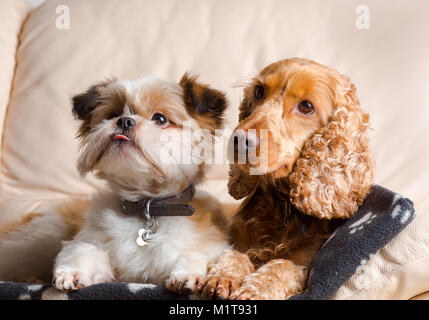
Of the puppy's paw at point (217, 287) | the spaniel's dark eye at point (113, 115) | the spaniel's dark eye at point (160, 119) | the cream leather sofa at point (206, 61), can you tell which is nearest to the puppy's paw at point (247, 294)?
the puppy's paw at point (217, 287)

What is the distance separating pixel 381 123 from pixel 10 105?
1975mm

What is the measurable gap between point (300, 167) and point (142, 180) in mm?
504

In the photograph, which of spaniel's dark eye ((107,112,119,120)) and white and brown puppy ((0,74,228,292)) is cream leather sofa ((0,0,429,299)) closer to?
white and brown puppy ((0,74,228,292))

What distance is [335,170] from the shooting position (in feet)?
4.88

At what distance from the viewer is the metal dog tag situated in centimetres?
150

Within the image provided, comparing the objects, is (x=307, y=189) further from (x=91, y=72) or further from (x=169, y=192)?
(x=91, y=72)

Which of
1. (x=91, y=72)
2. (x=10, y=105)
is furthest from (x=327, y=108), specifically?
(x=10, y=105)

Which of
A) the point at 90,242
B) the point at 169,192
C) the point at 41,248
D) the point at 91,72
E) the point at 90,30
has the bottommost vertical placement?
the point at 41,248

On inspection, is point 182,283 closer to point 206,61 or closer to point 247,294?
point 247,294

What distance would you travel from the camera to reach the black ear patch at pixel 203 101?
160cm

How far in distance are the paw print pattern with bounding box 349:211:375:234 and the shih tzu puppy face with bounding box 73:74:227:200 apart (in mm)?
530

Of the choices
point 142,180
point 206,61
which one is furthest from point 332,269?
point 206,61
